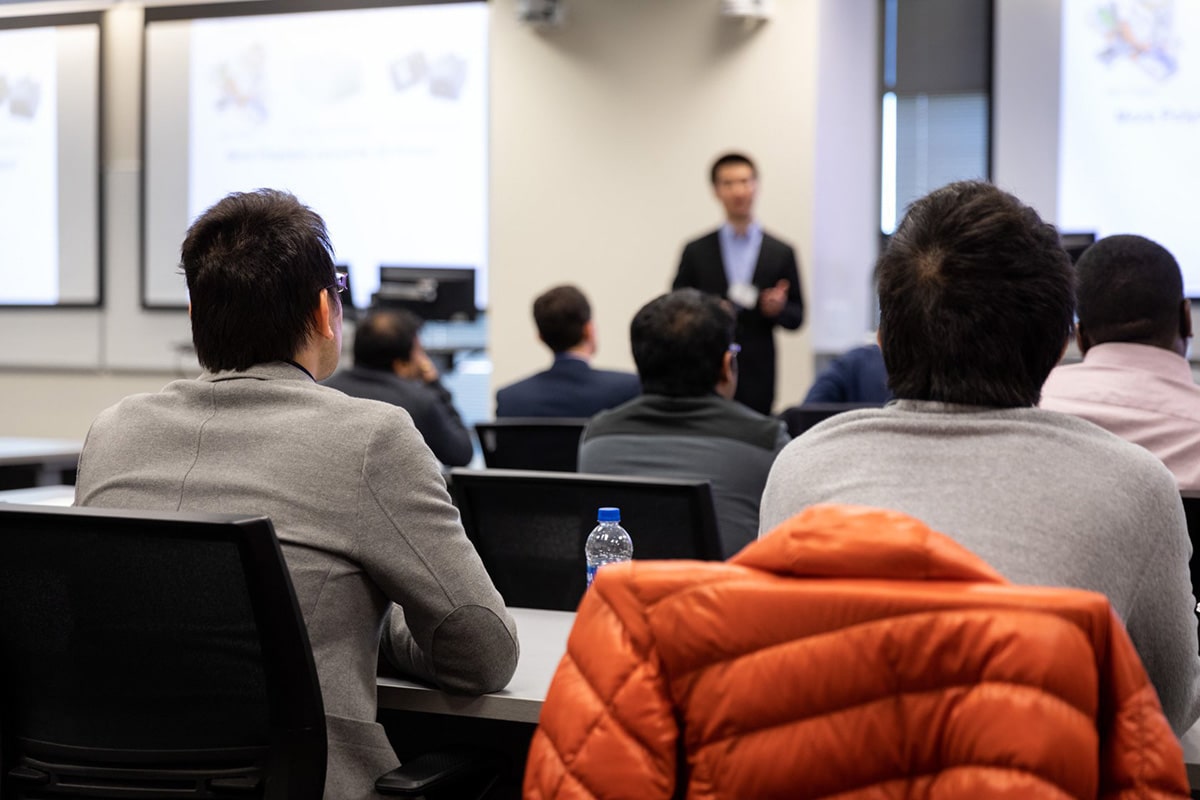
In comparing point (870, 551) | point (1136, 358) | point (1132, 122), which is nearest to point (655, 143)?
point (1132, 122)

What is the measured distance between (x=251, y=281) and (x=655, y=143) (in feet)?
17.1

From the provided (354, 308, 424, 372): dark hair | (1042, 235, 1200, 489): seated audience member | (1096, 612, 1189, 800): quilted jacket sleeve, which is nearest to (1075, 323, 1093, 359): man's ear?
(1042, 235, 1200, 489): seated audience member

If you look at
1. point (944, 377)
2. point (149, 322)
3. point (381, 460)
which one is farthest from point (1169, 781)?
point (149, 322)

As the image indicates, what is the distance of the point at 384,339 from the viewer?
14.3 ft

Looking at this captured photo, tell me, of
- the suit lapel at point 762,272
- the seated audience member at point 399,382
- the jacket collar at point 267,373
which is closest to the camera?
the jacket collar at point 267,373

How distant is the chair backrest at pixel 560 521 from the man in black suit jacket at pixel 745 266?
372cm

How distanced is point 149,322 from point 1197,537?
7.01 meters

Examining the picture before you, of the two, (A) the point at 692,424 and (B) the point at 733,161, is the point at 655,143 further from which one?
(A) the point at 692,424

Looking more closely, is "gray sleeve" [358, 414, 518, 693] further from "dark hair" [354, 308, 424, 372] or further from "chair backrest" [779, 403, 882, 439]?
"dark hair" [354, 308, 424, 372]

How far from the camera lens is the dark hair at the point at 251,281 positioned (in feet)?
5.75

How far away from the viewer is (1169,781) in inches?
40.0

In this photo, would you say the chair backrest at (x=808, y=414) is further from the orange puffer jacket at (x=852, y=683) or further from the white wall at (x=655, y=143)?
the white wall at (x=655, y=143)

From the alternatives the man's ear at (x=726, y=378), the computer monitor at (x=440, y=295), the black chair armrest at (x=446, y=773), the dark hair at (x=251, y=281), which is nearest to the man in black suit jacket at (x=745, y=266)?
the computer monitor at (x=440, y=295)

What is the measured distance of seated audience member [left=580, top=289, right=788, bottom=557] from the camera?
8.91 feet
